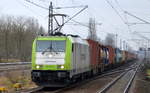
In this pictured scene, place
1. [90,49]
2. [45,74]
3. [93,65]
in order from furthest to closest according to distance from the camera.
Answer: [93,65]
[90,49]
[45,74]

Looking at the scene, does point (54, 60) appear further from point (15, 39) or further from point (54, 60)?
point (15, 39)

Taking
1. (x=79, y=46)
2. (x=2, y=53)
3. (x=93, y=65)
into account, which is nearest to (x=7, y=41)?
(x=2, y=53)

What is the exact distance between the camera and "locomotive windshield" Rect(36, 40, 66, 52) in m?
20.3

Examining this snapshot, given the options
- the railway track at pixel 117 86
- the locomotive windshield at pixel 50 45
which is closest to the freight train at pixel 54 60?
the locomotive windshield at pixel 50 45

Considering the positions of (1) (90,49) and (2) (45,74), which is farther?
(1) (90,49)

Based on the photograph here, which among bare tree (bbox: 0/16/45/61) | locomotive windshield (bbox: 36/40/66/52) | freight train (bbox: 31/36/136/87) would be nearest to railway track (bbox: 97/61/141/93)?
freight train (bbox: 31/36/136/87)

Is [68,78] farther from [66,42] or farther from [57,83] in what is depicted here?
[66,42]

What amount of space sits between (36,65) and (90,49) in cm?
932

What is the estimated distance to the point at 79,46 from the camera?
2273cm

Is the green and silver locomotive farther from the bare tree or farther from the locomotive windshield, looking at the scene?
the bare tree

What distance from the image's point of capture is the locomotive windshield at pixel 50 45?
66.6 ft

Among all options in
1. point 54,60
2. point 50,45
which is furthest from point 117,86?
point 50,45

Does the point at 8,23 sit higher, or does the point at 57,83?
the point at 8,23

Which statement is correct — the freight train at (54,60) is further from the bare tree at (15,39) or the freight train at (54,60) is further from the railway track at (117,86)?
the bare tree at (15,39)
